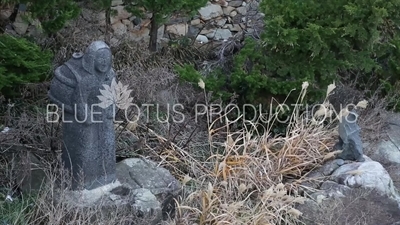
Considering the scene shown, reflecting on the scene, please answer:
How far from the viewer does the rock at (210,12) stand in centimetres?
789

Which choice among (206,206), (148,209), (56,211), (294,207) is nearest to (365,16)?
(294,207)

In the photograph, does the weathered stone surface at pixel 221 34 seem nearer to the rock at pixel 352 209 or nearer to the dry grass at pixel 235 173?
the dry grass at pixel 235 173

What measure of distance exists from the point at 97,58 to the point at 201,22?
4.04m

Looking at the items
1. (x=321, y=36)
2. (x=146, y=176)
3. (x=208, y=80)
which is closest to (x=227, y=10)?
(x=208, y=80)

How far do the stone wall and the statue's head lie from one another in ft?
9.79

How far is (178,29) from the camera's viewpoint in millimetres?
7777

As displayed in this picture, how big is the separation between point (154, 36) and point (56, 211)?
345 centimetres

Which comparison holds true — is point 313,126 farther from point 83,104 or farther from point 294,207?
point 83,104

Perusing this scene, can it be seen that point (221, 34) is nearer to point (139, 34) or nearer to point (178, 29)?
point (178, 29)

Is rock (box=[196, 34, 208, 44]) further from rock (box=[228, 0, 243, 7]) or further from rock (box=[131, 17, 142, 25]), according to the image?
rock (box=[131, 17, 142, 25])

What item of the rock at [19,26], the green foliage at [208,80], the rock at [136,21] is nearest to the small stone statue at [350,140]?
the green foliage at [208,80]

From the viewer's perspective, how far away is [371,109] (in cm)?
610

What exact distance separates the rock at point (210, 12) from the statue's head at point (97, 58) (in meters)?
3.94

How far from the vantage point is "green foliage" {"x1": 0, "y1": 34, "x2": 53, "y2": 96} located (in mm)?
4988
